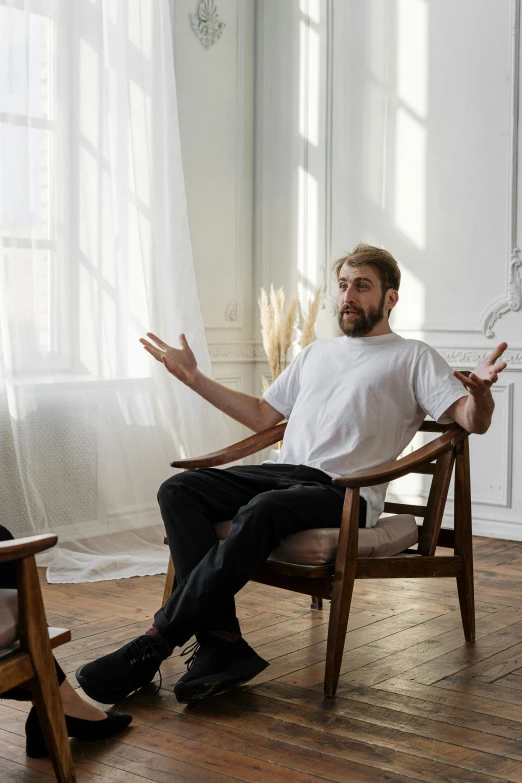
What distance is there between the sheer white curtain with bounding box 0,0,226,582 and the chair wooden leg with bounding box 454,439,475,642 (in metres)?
1.42

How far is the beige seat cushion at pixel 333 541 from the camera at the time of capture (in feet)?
7.75

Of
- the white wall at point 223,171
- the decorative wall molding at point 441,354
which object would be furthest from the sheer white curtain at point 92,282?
the decorative wall molding at point 441,354

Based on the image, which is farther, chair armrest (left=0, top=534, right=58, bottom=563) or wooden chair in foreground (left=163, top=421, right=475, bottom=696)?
wooden chair in foreground (left=163, top=421, right=475, bottom=696)

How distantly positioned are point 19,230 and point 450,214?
6.34 ft

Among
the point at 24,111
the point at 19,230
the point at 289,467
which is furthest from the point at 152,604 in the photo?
the point at 24,111

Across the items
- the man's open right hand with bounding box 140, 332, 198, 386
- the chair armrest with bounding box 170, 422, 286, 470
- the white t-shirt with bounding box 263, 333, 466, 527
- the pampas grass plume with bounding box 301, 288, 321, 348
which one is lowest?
the chair armrest with bounding box 170, 422, 286, 470

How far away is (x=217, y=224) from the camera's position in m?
5.00

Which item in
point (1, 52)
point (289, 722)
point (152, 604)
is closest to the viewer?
point (289, 722)

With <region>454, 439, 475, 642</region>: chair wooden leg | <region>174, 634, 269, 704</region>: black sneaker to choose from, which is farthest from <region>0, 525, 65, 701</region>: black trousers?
<region>454, 439, 475, 642</region>: chair wooden leg

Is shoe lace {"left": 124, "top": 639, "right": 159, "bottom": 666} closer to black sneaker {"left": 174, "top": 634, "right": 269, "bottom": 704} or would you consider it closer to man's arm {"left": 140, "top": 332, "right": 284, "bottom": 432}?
black sneaker {"left": 174, "top": 634, "right": 269, "bottom": 704}

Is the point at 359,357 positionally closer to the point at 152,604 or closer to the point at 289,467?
the point at 289,467

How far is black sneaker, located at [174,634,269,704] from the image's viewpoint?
7.43ft

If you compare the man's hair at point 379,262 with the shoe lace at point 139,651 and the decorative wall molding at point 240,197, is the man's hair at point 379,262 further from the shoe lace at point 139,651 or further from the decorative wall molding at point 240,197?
the decorative wall molding at point 240,197

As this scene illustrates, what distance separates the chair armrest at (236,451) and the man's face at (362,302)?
1.26ft
